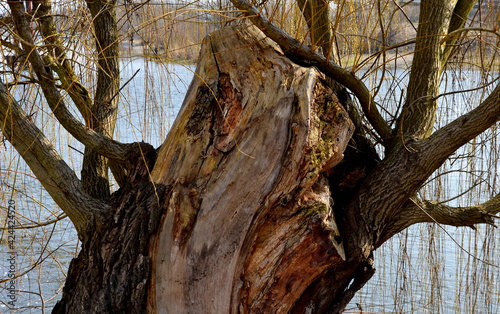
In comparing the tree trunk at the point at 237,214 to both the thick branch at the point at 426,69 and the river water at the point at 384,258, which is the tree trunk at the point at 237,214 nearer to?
the thick branch at the point at 426,69

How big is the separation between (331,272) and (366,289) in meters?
1.42

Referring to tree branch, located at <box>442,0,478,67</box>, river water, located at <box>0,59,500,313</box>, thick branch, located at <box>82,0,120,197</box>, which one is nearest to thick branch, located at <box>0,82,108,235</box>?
thick branch, located at <box>82,0,120,197</box>

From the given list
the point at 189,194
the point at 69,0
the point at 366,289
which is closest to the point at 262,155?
the point at 189,194

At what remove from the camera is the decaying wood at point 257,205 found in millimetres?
1110

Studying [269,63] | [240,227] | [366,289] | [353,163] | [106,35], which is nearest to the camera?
[240,227]

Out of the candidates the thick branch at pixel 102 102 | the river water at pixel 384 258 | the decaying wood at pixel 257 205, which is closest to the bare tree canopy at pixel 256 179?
the decaying wood at pixel 257 205

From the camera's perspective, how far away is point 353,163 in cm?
136

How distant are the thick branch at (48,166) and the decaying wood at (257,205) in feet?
0.89

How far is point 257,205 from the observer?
1.11m

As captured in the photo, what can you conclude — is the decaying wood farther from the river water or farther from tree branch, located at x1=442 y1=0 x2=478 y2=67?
the river water

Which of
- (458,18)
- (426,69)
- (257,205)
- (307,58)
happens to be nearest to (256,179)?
(257,205)

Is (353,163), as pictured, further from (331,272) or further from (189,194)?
(189,194)

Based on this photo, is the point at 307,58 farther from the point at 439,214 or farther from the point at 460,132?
the point at 439,214

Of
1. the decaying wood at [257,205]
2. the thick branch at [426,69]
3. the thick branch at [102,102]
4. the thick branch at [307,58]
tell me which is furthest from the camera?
the thick branch at [102,102]
